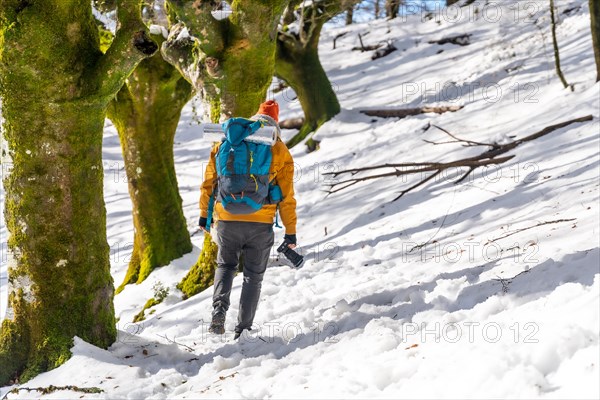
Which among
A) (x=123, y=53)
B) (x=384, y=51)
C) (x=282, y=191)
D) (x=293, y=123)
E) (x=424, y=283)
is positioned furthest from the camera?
(x=384, y=51)

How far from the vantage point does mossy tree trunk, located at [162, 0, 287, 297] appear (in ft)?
21.1

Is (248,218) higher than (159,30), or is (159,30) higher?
(159,30)

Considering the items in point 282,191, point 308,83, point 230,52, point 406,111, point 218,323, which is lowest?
point 218,323

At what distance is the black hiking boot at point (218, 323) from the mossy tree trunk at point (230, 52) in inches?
96.5

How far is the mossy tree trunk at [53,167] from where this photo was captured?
15.0ft

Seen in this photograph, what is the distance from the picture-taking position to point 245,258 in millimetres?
5145

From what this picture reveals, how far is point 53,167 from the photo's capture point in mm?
4730

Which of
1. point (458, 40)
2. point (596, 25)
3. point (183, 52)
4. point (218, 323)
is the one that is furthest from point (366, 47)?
point (218, 323)

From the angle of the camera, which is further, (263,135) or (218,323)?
(218,323)

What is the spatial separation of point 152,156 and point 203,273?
2.51 metres

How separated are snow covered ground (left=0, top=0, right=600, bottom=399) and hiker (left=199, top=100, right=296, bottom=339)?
1.20 feet

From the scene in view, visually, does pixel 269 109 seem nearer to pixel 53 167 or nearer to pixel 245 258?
pixel 245 258

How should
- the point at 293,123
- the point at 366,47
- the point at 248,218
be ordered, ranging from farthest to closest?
the point at 366,47 < the point at 293,123 < the point at 248,218

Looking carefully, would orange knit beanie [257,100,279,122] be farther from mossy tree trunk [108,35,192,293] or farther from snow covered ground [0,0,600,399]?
mossy tree trunk [108,35,192,293]
